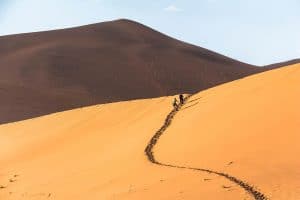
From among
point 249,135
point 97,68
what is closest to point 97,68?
point 97,68

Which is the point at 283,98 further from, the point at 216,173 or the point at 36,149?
the point at 36,149

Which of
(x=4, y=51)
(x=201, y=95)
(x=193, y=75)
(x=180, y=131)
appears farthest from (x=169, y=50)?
→ (x=180, y=131)

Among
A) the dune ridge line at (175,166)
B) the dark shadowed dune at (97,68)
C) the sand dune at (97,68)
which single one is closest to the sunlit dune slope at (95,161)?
the dune ridge line at (175,166)

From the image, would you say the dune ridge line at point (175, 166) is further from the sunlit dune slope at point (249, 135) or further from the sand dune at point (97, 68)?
the sand dune at point (97, 68)

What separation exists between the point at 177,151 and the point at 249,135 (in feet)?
5.40

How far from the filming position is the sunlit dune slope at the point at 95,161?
35.3ft

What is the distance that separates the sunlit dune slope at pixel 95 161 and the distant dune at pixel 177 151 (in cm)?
4

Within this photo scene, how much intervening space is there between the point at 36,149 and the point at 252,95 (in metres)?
7.67

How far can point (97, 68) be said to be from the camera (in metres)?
58.4

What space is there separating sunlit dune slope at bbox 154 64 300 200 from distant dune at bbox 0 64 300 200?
0.02m

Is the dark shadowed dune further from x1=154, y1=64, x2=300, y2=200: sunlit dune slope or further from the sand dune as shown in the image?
x1=154, y1=64, x2=300, y2=200: sunlit dune slope

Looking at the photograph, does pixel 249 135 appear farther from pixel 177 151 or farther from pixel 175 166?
pixel 175 166

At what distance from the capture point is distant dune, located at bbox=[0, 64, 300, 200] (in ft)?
34.5

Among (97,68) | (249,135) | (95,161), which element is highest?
(97,68)
